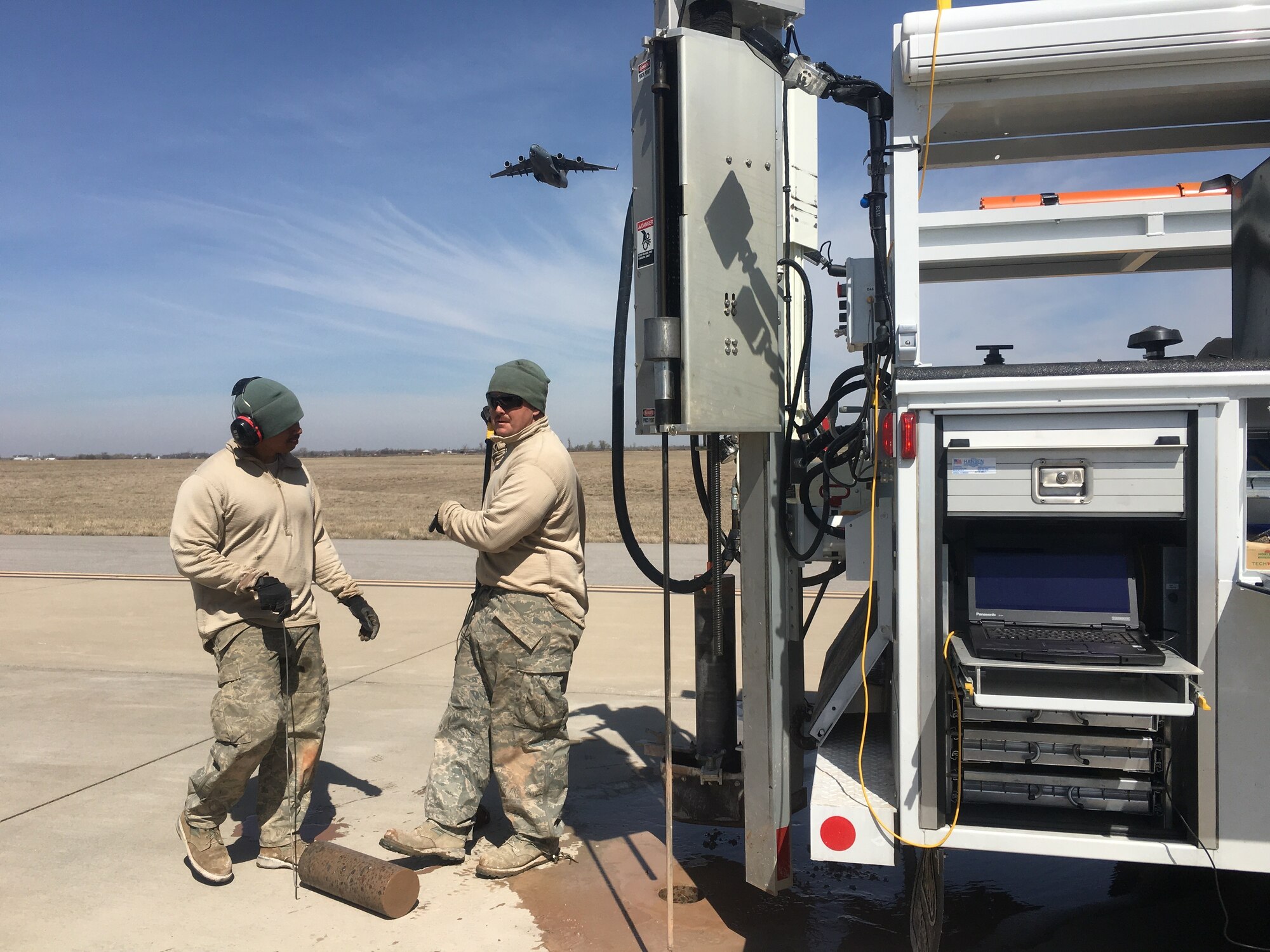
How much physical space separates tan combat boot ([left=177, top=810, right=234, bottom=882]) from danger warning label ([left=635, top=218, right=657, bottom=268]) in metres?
2.92

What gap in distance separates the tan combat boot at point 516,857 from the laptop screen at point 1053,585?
7.09 ft

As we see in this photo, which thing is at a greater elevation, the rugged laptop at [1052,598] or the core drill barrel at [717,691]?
the rugged laptop at [1052,598]

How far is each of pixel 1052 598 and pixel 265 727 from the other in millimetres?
3006

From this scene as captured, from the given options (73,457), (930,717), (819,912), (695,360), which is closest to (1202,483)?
(930,717)

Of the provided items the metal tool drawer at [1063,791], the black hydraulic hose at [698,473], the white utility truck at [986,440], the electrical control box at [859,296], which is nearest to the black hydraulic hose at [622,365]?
the white utility truck at [986,440]

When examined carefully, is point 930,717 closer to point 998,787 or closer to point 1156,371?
point 998,787

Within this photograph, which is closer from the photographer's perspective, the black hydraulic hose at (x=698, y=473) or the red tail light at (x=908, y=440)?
the red tail light at (x=908, y=440)

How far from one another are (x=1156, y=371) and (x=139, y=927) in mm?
3956

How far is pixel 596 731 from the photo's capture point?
20.0ft

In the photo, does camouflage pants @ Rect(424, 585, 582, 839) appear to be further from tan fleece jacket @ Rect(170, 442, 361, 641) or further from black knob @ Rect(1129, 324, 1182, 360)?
black knob @ Rect(1129, 324, 1182, 360)

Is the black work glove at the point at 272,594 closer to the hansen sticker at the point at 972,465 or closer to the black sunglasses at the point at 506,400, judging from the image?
the black sunglasses at the point at 506,400

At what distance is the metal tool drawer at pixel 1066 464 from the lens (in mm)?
2689

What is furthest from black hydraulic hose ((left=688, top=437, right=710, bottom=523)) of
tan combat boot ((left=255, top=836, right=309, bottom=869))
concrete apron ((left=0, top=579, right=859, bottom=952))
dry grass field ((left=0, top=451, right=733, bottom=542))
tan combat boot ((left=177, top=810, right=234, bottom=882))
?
dry grass field ((left=0, top=451, right=733, bottom=542))

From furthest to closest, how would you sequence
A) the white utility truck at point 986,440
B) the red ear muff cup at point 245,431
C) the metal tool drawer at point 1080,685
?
1. the red ear muff cup at point 245,431
2. the white utility truck at point 986,440
3. the metal tool drawer at point 1080,685
